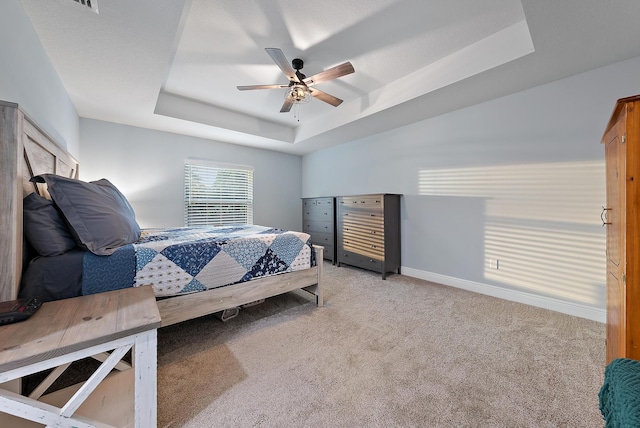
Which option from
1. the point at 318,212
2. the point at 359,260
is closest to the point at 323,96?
the point at 318,212

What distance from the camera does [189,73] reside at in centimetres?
267

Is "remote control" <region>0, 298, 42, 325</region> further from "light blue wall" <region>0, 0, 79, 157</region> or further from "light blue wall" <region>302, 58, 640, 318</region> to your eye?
"light blue wall" <region>302, 58, 640, 318</region>

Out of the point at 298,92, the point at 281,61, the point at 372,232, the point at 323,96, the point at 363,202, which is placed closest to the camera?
the point at 281,61

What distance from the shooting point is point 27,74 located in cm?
162

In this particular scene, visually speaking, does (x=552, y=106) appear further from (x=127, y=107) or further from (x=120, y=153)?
(x=120, y=153)

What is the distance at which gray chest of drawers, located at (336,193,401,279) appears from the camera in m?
3.36

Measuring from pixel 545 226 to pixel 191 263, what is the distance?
3335 mm

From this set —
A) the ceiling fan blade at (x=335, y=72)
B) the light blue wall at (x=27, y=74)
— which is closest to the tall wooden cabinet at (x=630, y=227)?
the ceiling fan blade at (x=335, y=72)

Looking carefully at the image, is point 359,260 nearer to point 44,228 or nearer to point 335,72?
point 335,72

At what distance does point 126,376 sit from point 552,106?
4043 millimetres

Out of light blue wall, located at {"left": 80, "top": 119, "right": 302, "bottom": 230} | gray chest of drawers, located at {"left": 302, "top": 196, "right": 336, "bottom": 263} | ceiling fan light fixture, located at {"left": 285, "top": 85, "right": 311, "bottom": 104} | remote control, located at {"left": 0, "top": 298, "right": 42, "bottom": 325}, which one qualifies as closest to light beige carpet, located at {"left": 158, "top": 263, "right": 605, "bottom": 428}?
remote control, located at {"left": 0, "top": 298, "right": 42, "bottom": 325}

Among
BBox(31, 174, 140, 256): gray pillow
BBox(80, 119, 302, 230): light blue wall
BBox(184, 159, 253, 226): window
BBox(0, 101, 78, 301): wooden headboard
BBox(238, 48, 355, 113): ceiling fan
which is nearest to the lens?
BBox(0, 101, 78, 301): wooden headboard

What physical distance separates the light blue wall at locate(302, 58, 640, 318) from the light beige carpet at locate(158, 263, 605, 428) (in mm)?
474

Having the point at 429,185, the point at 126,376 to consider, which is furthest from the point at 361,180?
the point at 126,376
